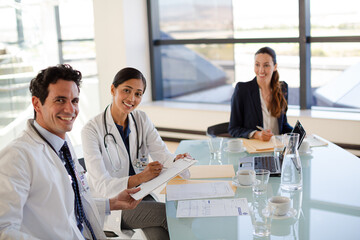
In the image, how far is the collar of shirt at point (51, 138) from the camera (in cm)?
176

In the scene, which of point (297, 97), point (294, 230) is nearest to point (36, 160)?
point (294, 230)

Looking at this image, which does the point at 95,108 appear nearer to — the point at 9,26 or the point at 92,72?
the point at 92,72

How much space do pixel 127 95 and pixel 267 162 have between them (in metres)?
0.86

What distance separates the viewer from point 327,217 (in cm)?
175

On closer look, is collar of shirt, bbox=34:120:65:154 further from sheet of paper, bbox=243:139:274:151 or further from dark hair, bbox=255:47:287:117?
dark hair, bbox=255:47:287:117

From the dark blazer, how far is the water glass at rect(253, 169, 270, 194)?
4.04ft

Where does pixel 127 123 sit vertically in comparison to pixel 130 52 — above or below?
below

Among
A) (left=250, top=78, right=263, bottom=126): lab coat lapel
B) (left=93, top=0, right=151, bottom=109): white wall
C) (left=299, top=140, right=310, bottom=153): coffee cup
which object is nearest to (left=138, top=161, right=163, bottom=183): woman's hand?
(left=299, top=140, right=310, bottom=153): coffee cup

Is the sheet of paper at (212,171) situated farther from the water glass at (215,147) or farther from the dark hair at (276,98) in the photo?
the dark hair at (276,98)

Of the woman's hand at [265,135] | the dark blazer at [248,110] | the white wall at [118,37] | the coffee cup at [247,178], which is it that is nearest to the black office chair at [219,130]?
the dark blazer at [248,110]

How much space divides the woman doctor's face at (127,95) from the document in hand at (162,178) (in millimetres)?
513

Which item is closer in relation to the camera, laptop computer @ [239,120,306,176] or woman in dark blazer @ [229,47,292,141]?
laptop computer @ [239,120,306,176]

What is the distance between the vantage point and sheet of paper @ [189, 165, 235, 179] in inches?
91.5

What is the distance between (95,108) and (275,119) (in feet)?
10.3
